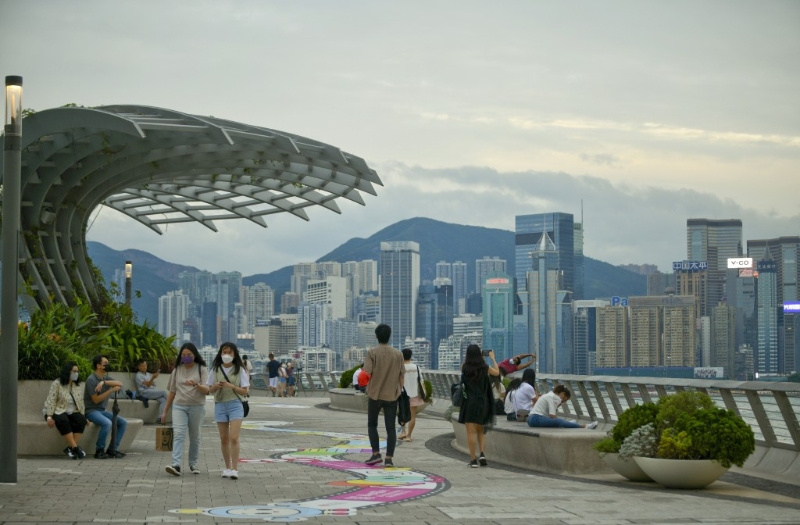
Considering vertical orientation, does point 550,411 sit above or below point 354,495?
above

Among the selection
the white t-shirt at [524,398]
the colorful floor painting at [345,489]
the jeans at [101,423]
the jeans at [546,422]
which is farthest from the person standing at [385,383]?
the jeans at [101,423]

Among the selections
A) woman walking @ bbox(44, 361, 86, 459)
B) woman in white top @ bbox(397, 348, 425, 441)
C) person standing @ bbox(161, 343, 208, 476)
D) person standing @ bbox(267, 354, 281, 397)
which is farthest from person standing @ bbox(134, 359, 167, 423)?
person standing @ bbox(267, 354, 281, 397)

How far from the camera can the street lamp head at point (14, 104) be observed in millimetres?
12719

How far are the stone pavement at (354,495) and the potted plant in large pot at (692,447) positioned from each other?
23 centimetres

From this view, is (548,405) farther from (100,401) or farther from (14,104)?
(14,104)

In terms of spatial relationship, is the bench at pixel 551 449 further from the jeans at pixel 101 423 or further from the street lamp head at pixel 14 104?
the street lamp head at pixel 14 104

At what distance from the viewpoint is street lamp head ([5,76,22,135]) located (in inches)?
501

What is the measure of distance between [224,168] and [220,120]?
156 inches

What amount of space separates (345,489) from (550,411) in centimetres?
406

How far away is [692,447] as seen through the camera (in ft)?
39.3

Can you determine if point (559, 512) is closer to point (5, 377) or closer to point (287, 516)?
point (287, 516)

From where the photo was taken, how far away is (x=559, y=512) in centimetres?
1019

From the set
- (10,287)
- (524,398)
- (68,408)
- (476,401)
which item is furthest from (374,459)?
(10,287)

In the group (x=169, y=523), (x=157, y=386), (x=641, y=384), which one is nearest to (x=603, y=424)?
(x=641, y=384)
